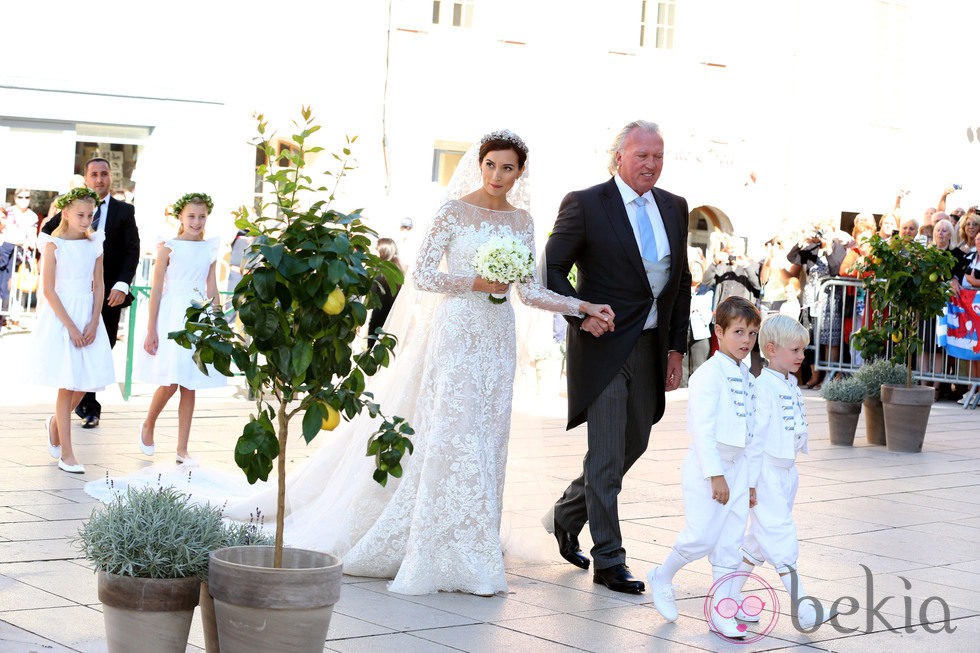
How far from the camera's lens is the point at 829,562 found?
7.27 m

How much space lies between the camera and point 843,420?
12484mm

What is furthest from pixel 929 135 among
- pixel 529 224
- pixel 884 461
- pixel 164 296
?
pixel 529 224

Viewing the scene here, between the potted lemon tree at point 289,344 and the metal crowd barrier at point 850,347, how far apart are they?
11955mm

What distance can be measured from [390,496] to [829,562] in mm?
2307

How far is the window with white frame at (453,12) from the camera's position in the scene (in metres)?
24.4

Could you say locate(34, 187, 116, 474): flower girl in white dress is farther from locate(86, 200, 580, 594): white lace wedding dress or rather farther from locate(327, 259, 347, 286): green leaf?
locate(327, 259, 347, 286): green leaf

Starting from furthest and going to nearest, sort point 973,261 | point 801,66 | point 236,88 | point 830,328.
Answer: point 801,66, point 236,88, point 830,328, point 973,261

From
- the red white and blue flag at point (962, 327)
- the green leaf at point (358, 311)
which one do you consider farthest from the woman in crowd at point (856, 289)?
the green leaf at point (358, 311)

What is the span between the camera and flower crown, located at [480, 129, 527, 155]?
22.6ft

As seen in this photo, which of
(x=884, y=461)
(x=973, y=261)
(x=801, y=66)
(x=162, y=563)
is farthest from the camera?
(x=801, y=66)

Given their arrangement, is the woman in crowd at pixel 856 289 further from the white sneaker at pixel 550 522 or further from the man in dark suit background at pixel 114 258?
the white sneaker at pixel 550 522

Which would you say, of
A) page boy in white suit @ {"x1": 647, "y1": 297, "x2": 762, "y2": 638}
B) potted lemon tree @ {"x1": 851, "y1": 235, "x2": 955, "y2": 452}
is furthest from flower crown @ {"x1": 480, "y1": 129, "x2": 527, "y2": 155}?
potted lemon tree @ {"x1": 851, "y1": 235, "x2": 955, "y2": 452}

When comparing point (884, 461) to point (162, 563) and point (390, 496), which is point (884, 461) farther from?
point (162, 563)
